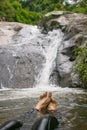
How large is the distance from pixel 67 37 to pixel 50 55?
148 cm

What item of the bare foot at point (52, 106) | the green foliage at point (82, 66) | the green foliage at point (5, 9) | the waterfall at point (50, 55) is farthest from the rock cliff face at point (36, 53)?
the green foliage at point (5, 9)

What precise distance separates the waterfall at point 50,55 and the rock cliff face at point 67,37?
453 mm

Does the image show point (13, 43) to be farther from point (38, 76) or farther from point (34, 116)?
point (34, 116)

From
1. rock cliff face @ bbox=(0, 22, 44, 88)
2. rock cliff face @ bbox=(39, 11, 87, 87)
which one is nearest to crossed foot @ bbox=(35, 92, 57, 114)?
rock cliff face @ bbox=(39, 11, 87, 87)

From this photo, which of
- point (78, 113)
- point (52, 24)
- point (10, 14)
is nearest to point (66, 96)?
point (78, 113)

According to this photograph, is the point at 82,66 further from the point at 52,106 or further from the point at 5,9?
the point at 5,9

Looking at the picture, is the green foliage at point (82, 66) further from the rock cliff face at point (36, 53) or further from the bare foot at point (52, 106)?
the bare foot at point (52, 106)

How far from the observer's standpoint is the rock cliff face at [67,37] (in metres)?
16.4

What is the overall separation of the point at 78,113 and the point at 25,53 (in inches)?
402

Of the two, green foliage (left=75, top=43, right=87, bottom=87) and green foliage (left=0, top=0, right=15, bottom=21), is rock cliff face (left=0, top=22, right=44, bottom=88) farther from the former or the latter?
green foliage (left=0, top=0, right=15, bottom=21)

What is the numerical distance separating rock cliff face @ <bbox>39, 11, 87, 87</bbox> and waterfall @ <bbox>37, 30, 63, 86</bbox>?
45 centimetres

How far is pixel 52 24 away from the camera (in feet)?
76.4

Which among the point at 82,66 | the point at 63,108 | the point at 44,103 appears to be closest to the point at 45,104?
the point at 44,103

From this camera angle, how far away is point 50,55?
1972cm
